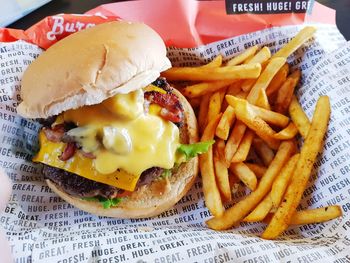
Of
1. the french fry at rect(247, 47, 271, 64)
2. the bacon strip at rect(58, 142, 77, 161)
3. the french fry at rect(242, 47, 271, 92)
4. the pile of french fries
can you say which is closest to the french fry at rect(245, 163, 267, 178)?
the pile of french fries

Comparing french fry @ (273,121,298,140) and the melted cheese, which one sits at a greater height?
the melted cheese

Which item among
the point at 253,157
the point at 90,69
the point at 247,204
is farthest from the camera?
the point at 253,157

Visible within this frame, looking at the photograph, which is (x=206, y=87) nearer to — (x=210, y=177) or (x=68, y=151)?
(x=210, y=177)

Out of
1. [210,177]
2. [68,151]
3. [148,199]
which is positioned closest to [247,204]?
[210,177]

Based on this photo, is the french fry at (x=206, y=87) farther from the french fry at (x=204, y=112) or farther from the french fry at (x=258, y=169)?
the french fry at (x=258, y=169)

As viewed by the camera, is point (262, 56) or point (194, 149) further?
point (262, 56)

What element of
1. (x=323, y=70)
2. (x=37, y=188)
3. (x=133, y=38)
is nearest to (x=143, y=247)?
(x=37, y=188)

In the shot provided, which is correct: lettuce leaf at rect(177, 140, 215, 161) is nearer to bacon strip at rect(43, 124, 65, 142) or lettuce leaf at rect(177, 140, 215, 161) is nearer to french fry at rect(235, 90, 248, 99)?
french fry at rect(235, 90, 248, 99)
